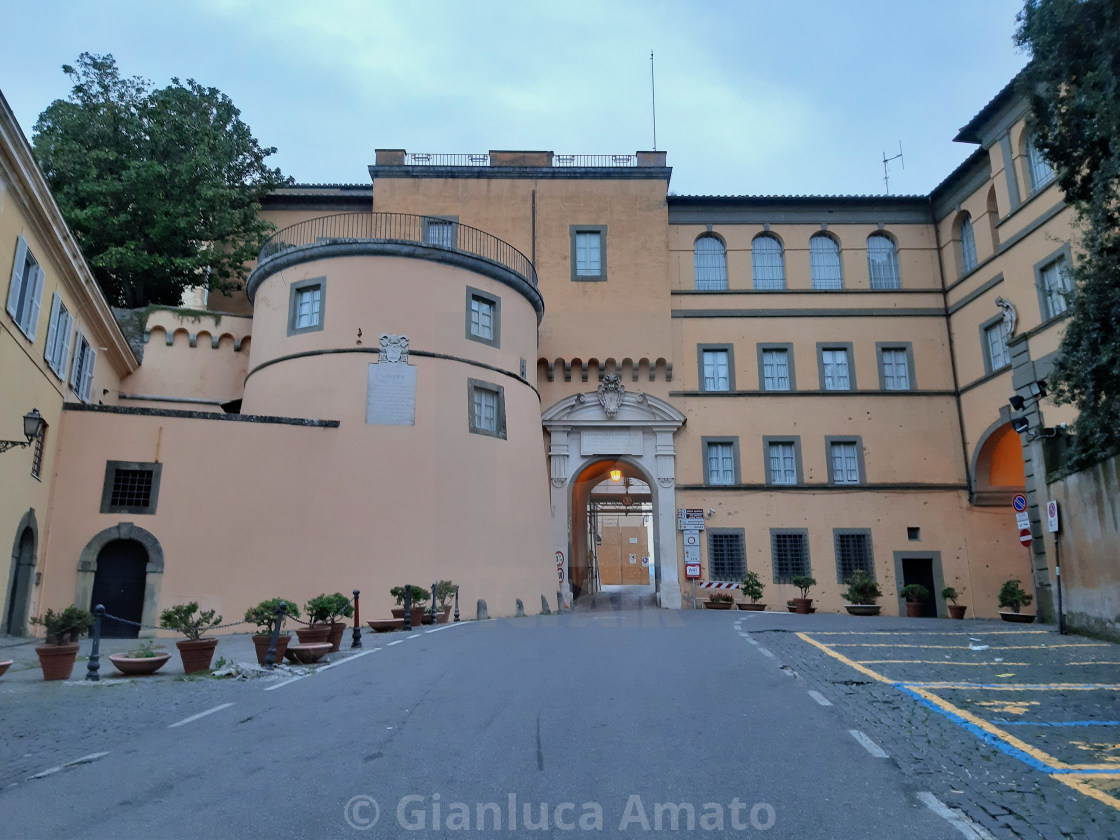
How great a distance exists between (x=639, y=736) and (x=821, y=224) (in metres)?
26.8

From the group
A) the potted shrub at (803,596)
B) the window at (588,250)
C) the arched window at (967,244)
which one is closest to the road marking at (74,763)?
the potted shrub at (803,596)

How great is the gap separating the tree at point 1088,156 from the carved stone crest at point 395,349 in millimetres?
14697

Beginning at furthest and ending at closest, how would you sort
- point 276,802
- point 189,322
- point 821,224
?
point 821,224, point 189,322, point 276,802

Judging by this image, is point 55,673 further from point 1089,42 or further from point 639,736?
point 1089,42

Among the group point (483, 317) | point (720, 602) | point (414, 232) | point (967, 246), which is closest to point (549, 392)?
point (483, 317)

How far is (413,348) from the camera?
74.9 ft

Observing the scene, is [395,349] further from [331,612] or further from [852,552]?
[852,552]

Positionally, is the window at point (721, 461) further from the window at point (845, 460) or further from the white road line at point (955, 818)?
the white road line at point (955, 818)

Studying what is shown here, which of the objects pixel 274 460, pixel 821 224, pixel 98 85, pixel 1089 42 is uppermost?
pixel 98 85

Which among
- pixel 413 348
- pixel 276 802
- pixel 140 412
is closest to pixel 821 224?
pixel 413 348

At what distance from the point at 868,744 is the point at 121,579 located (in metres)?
16.9

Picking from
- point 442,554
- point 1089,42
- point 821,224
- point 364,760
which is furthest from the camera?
point 821,224

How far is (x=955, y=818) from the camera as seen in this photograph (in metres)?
4.99

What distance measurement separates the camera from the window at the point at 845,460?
28.4 m
